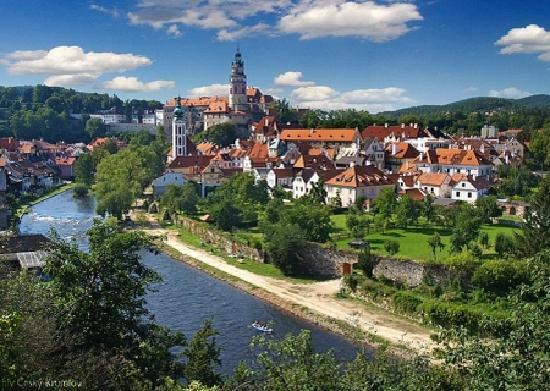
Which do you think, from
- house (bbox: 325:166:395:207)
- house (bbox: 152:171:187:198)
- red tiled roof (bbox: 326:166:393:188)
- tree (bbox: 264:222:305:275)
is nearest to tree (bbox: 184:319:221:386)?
tree (bbox: 264:222:305:275)

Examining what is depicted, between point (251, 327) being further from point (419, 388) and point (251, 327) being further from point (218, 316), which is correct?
point (419, 388)

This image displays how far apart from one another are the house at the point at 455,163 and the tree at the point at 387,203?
1645 cm

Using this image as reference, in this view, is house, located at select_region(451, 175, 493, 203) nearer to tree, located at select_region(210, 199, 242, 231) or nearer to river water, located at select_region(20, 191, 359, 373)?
tree, located at select_region(210, 199, 242, 231)

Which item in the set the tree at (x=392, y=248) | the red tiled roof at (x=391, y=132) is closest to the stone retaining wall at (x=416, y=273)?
the tree at (x=392, y=248)

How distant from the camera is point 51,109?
116000mm

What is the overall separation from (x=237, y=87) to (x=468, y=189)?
199 feet

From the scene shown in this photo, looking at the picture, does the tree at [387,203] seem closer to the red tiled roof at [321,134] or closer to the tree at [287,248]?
the tree at [287,248]

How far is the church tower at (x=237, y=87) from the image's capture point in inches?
3898

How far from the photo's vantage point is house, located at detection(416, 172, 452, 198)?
1797 inches

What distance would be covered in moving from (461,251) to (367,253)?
4015mm

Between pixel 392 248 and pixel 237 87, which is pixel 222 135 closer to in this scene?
pixel 237 87

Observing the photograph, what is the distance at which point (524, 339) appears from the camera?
7320 millimetres

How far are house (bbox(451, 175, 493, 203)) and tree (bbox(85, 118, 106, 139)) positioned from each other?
84322 mm

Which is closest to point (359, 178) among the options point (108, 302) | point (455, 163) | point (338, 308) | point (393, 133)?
point (455, 163)
